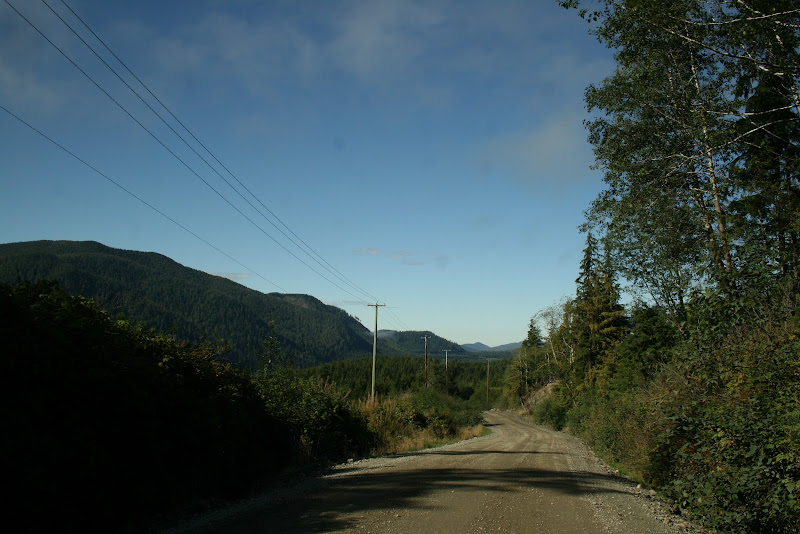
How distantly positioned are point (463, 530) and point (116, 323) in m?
6.42

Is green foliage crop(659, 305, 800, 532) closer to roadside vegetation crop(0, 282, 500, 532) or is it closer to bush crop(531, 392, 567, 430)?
roadside vegetation crop(0, 282, 500, 532)

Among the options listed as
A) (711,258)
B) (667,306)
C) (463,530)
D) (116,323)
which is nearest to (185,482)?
(116,323)

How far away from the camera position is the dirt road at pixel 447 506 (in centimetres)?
677

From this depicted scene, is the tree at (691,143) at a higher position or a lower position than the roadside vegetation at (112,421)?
higher

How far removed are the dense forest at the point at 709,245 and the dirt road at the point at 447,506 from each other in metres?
1.13

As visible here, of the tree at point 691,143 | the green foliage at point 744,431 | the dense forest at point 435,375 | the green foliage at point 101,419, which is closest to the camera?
the green foliage at point 101,419

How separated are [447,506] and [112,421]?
506 centimetres

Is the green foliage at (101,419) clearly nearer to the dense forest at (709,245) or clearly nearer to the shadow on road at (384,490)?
the shadow on road at (384,490)

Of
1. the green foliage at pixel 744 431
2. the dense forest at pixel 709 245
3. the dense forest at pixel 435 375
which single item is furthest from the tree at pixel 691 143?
the dense forest at pixel 435 375

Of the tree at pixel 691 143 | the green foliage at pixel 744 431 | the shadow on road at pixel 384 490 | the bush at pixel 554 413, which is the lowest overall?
the bush at pixel 554 413

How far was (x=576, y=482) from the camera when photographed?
11180 mm

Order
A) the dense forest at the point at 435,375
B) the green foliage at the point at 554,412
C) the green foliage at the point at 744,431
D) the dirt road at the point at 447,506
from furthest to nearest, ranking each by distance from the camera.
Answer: the dense forest at the point at 435,375, the green foliage at the point at 554,412, the dirt road at the point at 447,506, the green foliage at the point at 744,431

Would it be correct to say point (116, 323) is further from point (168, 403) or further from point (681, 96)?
point (681, 96)

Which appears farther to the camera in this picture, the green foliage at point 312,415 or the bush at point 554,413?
the bush at point 554,413
